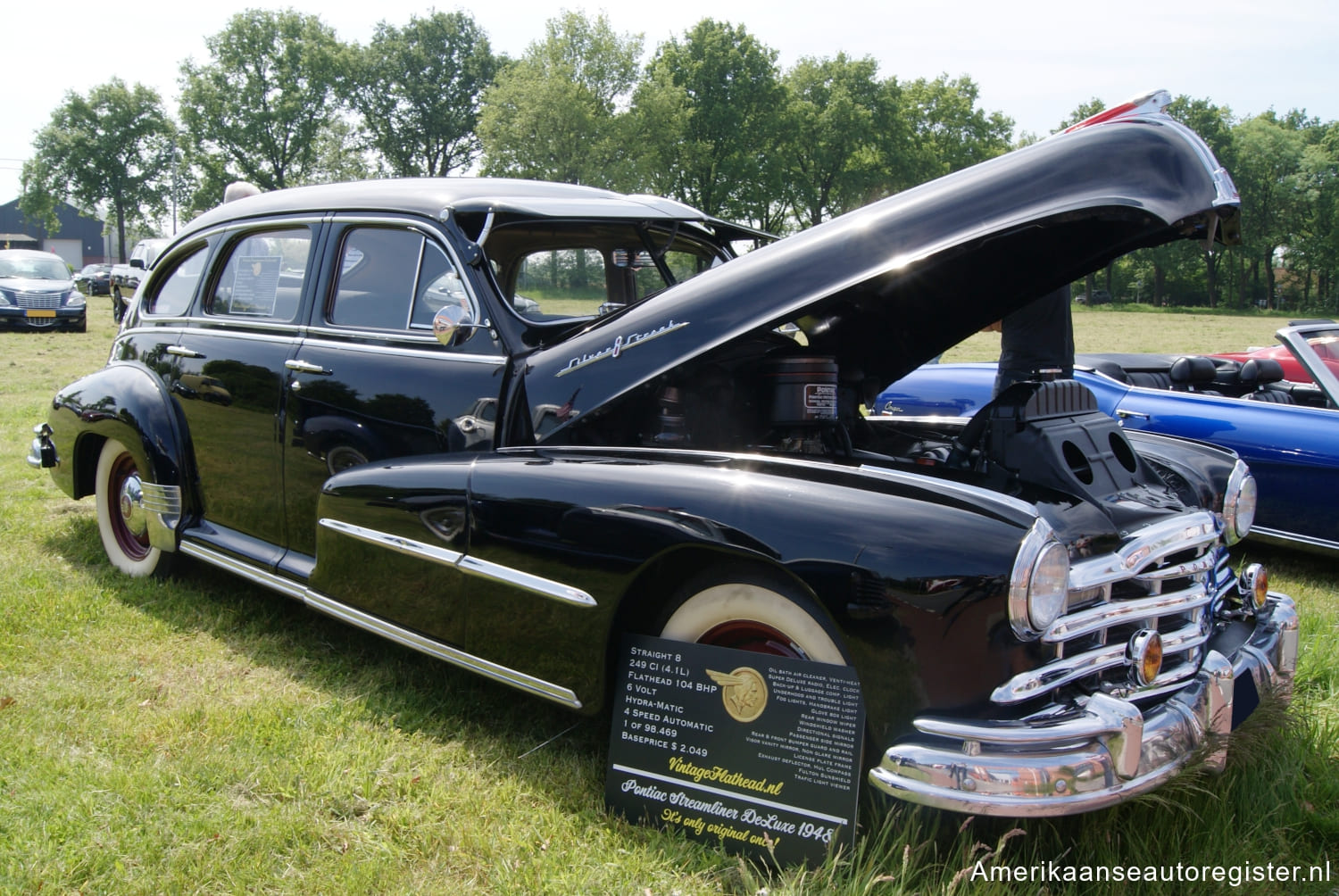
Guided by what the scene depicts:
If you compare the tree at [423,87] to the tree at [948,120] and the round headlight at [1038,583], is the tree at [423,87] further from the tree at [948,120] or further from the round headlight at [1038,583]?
Answer: the round headlight at [1038,583]

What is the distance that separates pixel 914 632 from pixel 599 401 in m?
1.22

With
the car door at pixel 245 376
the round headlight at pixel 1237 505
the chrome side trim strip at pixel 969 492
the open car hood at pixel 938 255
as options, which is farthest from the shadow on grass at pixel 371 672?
the round headlight at pixel 1237 505

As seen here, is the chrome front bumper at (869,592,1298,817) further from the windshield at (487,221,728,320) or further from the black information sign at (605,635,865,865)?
the windshield at (487,221,728,320)

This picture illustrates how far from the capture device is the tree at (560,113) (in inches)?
1625

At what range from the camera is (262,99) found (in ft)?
160

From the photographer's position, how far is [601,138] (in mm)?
42406

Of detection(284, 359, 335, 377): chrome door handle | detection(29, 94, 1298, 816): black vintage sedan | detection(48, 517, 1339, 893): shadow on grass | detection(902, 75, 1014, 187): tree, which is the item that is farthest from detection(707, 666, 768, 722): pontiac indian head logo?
detection(902, 75, 1014, 187): tree

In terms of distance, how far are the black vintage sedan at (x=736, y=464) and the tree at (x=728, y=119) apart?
1712 inches

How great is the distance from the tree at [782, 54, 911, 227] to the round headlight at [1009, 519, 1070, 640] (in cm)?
4769

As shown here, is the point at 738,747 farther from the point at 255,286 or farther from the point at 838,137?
the point at 838,137

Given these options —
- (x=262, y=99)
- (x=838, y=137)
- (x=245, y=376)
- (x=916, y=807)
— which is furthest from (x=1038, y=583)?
(x=262, y=99)

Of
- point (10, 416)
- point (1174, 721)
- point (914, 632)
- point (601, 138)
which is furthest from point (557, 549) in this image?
point (601, 138)

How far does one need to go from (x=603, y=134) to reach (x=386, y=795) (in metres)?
43.0

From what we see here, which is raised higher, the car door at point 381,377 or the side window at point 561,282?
the side window at point 561,282
